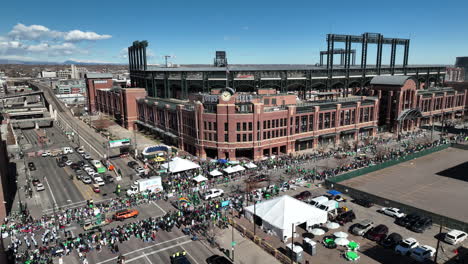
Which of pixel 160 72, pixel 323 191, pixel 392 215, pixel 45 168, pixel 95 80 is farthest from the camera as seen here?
pixel 95 80

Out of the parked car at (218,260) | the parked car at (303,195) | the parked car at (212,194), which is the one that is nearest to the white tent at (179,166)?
the parked car at (212,194)

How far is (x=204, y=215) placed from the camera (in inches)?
1730

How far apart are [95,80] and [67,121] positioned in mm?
29161

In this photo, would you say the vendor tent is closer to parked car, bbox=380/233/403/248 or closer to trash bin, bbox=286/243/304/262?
trash bin, bbox=286/243/304/262

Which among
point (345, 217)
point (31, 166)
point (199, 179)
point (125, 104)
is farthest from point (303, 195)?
point (125, 104)

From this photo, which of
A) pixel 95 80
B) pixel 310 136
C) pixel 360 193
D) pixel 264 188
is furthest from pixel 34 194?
pixel 95 80

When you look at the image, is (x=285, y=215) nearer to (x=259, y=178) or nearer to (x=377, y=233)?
(x=377, y=233)

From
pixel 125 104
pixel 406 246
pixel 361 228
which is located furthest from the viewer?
pixel 125 104

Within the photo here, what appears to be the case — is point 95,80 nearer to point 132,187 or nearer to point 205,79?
point 205,79

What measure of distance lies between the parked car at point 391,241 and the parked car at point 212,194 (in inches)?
985

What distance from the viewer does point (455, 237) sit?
118 ft

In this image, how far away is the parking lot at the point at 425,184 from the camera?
48.6 meters

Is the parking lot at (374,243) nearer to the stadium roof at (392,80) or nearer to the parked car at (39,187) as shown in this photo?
the parked car at (39,187)

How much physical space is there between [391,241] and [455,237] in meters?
7.34
